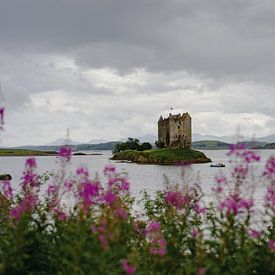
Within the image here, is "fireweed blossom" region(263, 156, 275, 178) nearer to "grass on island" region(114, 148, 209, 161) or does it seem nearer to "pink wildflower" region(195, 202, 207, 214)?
"pink wildflower" region(195, 202, 207, 214)

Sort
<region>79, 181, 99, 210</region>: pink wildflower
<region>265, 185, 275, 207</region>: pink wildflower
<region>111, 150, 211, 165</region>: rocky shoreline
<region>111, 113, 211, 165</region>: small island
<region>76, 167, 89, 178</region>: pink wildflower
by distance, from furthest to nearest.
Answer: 1. <region>111, 113, 211, 165</region>: small island
2. <region>111, 150, 211, 165</region>: rocky shoreline
3. <region>265, 185, 275, 207</region>: pink wildflower
4. <region>76, 167, 89, 178</region>: pink wildflower
5. <region>79, 181, 99, 210</region>: pink wildflower

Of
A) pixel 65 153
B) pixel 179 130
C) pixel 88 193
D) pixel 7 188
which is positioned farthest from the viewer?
pixel 179 130

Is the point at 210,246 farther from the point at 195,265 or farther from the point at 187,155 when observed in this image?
the point at 187,155

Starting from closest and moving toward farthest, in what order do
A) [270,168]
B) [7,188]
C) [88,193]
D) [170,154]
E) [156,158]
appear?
[88,193] → [270,168] → [7,188] → [170,154] → [156,158]

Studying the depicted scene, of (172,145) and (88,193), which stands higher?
(172,145)

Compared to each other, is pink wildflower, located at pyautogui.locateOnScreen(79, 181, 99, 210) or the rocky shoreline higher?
pink wildflower, located at pyautogui.locateOnScreen(79, 181, 99, 210)

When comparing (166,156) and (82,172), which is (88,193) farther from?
(166,156)

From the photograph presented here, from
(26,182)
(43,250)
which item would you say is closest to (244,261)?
(43,250)

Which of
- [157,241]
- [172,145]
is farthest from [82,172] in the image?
[172,145]

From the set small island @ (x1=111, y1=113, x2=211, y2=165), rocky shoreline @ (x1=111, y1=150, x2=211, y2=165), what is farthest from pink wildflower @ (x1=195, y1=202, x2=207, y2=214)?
small island @ (x1=111, y1=113, x2=211, y2=165)

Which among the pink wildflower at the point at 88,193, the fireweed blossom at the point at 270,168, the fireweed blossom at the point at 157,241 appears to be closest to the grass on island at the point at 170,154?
the fireweed blossom at the point at 270,168

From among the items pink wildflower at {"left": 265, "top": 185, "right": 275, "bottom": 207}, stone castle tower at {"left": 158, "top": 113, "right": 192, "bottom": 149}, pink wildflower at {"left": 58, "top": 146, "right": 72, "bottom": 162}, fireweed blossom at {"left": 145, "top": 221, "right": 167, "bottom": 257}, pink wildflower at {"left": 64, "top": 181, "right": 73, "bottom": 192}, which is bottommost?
fireweed blossom at {"left": 145, "top": 221, "right": 167, "bottom": 257}

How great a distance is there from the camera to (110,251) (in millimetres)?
7344

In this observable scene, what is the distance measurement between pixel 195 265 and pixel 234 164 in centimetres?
202
